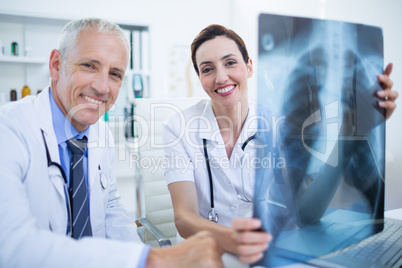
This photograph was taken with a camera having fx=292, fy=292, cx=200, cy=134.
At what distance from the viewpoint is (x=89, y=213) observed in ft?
3.07

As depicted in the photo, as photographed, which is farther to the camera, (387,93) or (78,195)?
(78,195)

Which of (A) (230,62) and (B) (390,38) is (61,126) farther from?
(B) (390,38)

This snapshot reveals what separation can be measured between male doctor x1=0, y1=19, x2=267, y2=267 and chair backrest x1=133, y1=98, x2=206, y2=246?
25 cm

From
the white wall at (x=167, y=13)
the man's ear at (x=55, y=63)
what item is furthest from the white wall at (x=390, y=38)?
the man's ear at (x=55, y=63)

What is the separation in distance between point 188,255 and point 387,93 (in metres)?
0.54

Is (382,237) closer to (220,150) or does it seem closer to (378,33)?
(378,33)

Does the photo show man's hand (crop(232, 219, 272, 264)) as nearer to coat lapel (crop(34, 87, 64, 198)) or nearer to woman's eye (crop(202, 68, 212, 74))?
coat lapel (crop(34, 87, 64, 198))

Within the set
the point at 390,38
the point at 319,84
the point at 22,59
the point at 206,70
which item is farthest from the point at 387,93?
the point at 22,59

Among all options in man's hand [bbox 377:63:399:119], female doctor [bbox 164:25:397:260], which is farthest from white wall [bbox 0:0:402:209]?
man's hand [bbox 377:63:399:119]

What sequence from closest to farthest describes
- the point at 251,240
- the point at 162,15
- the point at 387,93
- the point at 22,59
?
the point at 251,240, the point at 387,93, the point at 22,59, the point at 162,15

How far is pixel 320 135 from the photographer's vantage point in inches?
22.8

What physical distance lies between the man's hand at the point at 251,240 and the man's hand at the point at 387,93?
41 centimetres

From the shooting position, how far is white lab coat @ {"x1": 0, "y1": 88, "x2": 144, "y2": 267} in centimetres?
50

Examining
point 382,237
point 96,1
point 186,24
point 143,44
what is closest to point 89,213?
point 382,237
